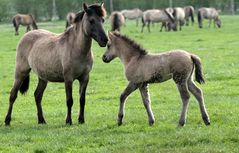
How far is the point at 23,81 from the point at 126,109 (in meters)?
2.51

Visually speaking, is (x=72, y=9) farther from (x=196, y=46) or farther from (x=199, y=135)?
(x=199, y=135)

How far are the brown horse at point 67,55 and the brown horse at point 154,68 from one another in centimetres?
44

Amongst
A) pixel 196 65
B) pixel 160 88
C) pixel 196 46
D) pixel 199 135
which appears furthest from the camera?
pixel 196 46

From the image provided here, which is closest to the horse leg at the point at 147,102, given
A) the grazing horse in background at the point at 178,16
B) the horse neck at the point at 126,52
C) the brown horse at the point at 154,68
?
the brown horse at the point at 154,68

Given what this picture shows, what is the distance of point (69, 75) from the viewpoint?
11.8 metres

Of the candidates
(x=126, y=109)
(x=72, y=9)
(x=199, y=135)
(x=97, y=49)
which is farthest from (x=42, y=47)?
(x=72, y=9)

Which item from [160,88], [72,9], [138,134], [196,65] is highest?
[196,65]

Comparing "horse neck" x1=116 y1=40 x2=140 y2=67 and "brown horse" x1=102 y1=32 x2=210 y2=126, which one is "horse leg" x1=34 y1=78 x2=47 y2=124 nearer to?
"brown horse" x1=102 y1=32 x2=210 y2=126

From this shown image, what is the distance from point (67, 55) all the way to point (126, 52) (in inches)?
48.1

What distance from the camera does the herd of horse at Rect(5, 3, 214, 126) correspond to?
10.8m

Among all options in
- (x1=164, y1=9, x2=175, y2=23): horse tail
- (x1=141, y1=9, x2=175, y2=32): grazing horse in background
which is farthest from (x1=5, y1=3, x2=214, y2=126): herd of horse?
(x1=141, y1=9, x2=175, y2=32): grazing horse in background

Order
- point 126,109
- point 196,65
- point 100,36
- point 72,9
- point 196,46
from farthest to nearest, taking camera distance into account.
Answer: point 72,9 < point 196,46 < point 126,109 < point 100,36 < point 196,65

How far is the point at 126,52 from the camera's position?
11.7m

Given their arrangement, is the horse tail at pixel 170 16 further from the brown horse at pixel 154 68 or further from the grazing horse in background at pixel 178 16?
the brown horse at pixel 154 68
